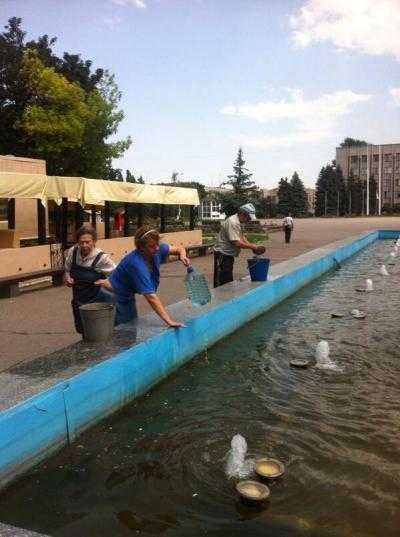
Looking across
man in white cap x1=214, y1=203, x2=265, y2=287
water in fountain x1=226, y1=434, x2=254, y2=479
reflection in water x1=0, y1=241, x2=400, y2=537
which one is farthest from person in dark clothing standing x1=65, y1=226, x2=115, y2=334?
man in white cap x1=214, y1=203, x2=265, y2=287

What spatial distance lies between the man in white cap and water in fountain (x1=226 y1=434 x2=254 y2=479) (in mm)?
4432

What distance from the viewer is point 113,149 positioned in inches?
1155

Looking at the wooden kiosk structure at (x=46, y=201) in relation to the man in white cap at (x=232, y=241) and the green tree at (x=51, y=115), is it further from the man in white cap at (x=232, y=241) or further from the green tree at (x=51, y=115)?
the green tree at (x=51, y=115)

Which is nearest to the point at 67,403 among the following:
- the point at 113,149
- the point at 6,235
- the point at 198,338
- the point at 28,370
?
the point at 28,370

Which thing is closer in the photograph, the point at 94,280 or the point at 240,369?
the point at 94,280

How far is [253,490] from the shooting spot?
11.4 ft

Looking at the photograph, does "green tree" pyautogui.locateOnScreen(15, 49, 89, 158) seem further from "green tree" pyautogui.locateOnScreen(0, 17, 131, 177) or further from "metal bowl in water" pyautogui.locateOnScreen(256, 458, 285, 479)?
"metal bowl in water" pyautogui.locateOnScreen(256, 458, 285, 479)

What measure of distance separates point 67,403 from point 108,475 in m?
0.66

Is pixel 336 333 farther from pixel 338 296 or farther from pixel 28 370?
pixel 28 370

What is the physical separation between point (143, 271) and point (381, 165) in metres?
116

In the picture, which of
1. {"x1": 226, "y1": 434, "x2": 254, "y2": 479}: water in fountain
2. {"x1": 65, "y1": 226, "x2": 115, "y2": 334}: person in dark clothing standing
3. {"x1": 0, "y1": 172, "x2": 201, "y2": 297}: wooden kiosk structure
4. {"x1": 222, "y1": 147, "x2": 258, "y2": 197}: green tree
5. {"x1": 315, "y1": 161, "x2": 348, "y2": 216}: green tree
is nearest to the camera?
{"x1": 226, "y1": 434, "x2": 254, "y2": 479}: water in fountain

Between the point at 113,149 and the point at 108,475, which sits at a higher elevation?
the point at 113,149

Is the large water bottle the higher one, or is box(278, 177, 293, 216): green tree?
box(278, 177, 293, 216): green tree

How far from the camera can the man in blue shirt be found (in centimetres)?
502
